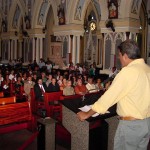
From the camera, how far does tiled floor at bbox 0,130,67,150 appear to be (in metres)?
5.80

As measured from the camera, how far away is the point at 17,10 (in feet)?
82.6

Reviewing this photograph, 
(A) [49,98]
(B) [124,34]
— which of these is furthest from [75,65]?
(A) [49,98]

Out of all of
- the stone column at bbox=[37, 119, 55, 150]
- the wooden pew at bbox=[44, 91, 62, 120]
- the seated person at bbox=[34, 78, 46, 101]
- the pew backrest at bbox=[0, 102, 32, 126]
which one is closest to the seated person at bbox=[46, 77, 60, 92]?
the seated person at bbox=[34, 78, 46, 101]

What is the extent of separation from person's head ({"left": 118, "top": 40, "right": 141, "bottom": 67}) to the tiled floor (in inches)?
131

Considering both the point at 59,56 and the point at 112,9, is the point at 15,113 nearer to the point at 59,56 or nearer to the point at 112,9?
the point at 112,9

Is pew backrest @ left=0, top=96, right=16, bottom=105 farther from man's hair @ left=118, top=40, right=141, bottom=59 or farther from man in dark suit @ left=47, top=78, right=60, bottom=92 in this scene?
man's hair @ left=118, top=40, right=141, bottom=59

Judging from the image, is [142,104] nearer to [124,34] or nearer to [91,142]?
[91,142]

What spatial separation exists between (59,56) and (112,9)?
6447mm

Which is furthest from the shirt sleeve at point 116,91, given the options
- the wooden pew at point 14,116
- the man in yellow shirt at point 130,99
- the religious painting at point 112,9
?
the religious painting at point 112,9

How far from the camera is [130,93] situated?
3.07m

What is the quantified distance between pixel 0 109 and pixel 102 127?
2.81 m

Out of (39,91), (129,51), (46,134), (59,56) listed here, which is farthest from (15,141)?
(59,56)

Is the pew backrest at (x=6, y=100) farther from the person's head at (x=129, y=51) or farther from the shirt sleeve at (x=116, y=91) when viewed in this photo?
the person's head at (x=129, y=51)

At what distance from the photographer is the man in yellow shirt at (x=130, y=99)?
9.83ft
